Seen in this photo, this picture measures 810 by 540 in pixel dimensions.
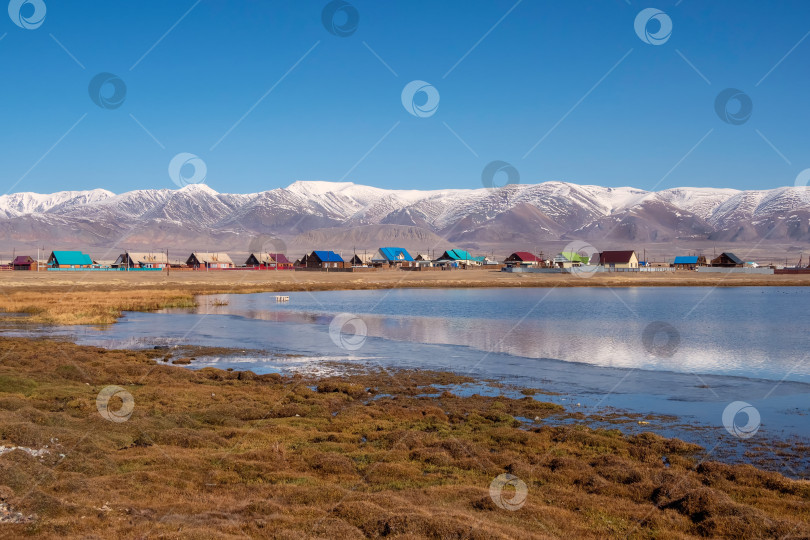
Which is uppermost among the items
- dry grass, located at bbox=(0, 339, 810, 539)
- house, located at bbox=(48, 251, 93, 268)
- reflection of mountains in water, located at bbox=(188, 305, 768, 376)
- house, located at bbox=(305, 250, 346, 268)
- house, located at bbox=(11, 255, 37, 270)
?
house, located at bbox=(305, 250, 346, 268)

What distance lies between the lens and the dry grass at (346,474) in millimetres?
10805

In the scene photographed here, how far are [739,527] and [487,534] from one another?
453cm

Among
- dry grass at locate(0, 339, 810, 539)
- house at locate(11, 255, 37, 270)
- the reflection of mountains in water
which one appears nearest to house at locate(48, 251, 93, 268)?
house at locate(11, 255, 37, 270)

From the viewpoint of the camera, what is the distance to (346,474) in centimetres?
1384

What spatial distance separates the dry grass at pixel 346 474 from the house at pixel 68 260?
175522 millimetres

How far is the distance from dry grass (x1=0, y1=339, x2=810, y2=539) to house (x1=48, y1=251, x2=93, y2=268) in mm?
175522

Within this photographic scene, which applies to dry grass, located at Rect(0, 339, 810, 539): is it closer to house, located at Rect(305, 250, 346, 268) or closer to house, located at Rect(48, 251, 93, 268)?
house, located at Rect(305, 250, 346, 268)

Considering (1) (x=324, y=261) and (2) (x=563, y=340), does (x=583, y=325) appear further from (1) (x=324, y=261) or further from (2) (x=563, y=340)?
(1) (x=324, y=261)


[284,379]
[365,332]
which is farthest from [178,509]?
[365,332]

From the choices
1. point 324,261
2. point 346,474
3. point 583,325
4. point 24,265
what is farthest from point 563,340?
point 24,265

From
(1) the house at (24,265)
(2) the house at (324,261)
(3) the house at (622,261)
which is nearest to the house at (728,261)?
(3) the house at (622,261)

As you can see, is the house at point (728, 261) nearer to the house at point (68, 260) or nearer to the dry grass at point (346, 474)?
the house at point (68, 260)

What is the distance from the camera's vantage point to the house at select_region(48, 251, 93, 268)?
17800 cm

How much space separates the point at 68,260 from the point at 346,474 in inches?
7465
